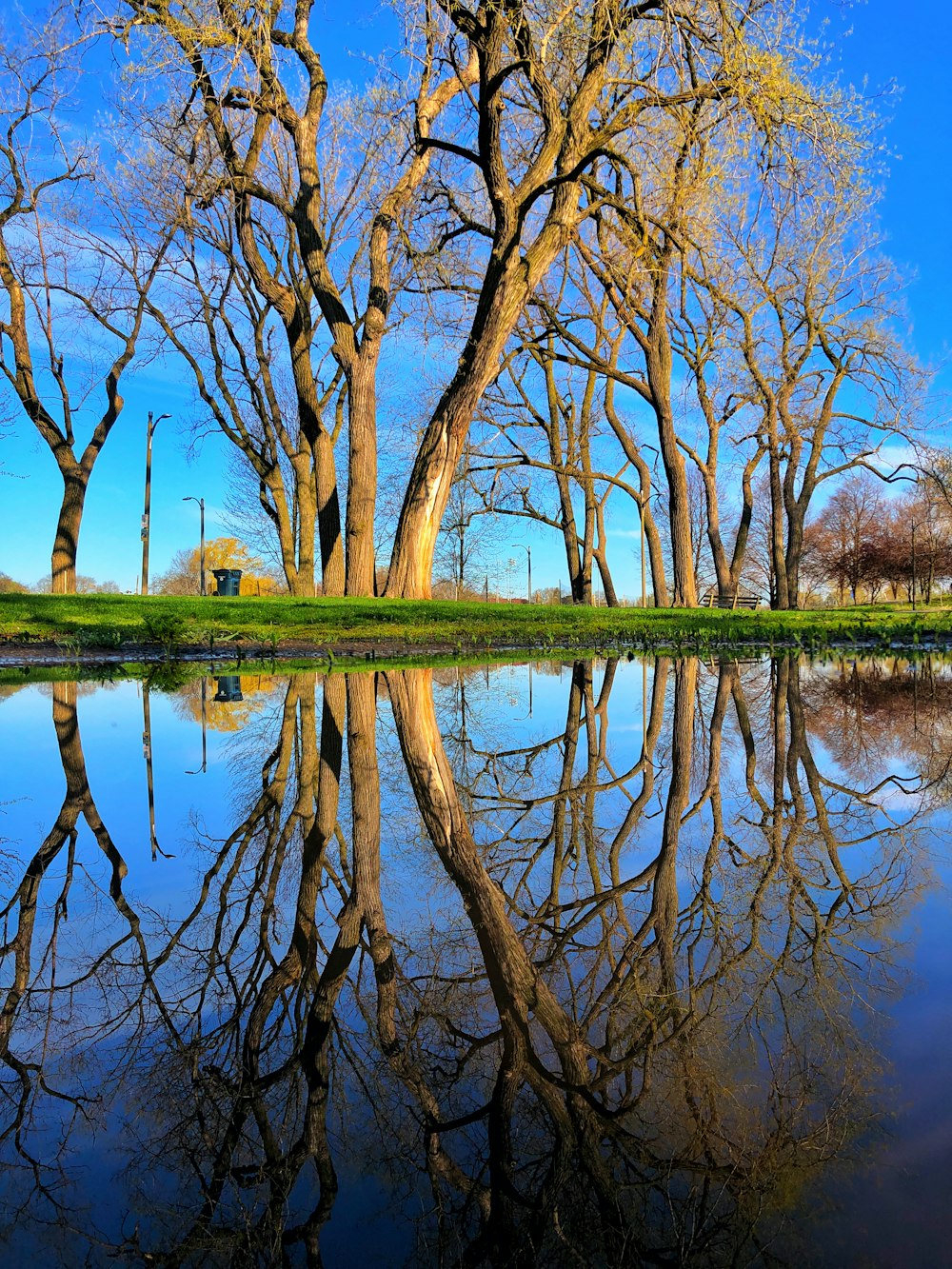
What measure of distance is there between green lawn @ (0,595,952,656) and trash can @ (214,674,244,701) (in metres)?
2.32

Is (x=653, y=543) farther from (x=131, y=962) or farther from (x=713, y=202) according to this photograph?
(x=131, y=962)

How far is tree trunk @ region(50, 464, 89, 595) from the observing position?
848 inches

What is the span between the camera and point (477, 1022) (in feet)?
5.79

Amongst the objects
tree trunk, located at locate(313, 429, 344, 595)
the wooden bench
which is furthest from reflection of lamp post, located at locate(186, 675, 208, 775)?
the wooden bench

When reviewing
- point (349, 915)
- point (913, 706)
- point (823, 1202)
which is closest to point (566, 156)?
point (913, 706)

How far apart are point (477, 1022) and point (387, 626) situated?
1040cm

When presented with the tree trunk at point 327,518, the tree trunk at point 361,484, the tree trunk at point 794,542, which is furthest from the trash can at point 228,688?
the tree trunk at point 794,542

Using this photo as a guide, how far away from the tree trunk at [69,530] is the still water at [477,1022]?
19.7m

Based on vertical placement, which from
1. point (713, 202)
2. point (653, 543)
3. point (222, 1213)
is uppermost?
point (713, 202)

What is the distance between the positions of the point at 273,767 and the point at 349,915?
6.80 ft

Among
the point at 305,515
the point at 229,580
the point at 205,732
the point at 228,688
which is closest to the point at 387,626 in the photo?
the point at 228,688

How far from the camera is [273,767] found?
169 inches

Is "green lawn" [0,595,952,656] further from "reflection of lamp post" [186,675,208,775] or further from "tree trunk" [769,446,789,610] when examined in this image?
"tree trunk" [769,446,789,610]

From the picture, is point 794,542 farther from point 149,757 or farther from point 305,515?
point 149,757
